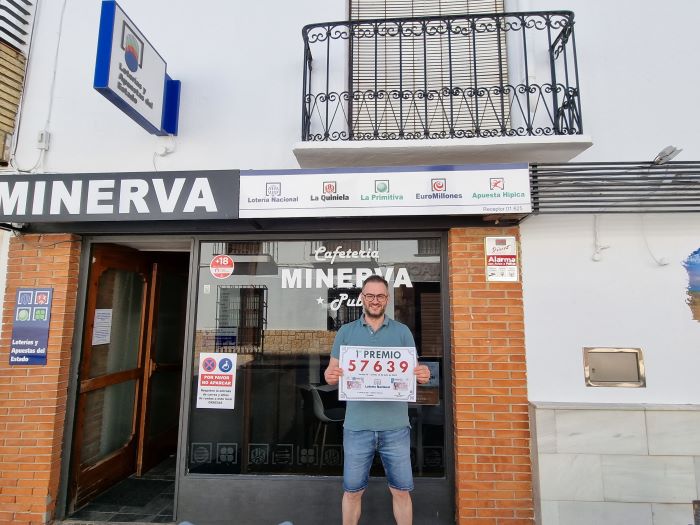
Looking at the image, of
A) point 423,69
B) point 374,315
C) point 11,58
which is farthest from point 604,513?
point 11,58

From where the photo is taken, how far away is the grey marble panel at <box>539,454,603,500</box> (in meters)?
3.22

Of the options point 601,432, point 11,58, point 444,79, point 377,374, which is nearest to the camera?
point 377,374

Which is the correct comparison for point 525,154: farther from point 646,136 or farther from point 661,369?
point 661,369

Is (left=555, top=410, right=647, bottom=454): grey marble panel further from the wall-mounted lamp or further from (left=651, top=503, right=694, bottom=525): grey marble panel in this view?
the wall-mounted lamp

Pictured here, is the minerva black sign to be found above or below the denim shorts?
above

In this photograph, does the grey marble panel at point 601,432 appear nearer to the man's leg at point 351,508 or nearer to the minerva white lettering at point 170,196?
the man's leg at point 351,508

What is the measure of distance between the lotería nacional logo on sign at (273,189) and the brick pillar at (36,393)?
2174 mm

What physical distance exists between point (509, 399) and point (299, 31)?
14.1 feet

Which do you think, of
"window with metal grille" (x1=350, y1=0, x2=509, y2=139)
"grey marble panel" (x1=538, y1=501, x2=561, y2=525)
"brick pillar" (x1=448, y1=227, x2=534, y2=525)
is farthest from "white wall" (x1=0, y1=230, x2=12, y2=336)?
"grey marble panel" (x1=538, y1=501, x2=561, y2=525)

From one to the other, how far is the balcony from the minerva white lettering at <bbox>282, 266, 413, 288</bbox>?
1.07 m

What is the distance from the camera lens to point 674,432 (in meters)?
3.25

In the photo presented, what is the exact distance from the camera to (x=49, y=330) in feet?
12.6

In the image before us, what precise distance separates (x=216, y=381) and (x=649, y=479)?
3.89 metres

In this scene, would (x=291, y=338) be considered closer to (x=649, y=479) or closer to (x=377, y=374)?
(x=377, y=374)
